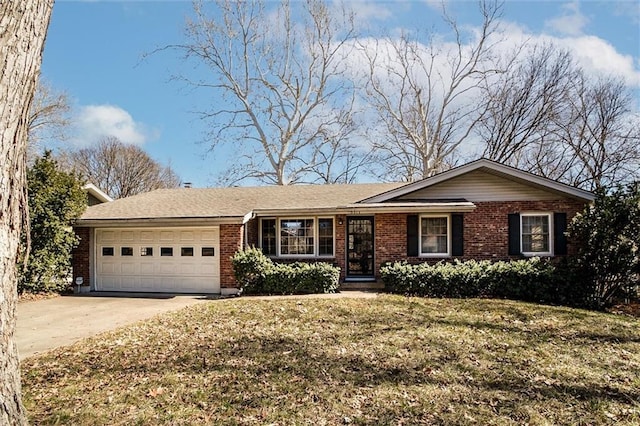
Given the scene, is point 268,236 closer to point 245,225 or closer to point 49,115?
point 245,225

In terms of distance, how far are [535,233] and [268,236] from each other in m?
9.10

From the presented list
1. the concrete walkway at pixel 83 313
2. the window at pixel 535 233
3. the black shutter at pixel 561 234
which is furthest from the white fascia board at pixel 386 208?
the black shutter at pixel 561 234

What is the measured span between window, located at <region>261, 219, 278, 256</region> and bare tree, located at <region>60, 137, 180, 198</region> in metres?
25.7

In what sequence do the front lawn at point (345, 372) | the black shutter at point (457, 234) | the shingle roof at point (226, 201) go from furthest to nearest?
1. the shingle roof at point (226, 201)
2. the black shutter at point (457, 234)
3. the front lawn at point (345, 372)

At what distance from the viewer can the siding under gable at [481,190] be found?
12.9 m

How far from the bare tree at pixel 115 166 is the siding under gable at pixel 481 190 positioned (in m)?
29.9

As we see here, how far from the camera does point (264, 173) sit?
26359 mm

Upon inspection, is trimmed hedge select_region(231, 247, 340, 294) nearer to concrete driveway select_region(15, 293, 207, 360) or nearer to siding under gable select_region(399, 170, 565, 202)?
concrete driveway select_region(15, 293, 207, 360)

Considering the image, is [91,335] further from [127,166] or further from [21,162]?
[127,166]

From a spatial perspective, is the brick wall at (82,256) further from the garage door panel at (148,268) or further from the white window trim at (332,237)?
the white window trim at (332,237)

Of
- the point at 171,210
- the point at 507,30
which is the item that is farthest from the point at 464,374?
the point at 507,30

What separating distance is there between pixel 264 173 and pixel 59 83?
14.0m

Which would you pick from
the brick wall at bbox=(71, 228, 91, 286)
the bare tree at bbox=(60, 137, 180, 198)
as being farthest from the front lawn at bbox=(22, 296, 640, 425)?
the bare tree at bbox=(60, 137, 180, 198)

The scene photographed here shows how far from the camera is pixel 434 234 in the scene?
13.2m
